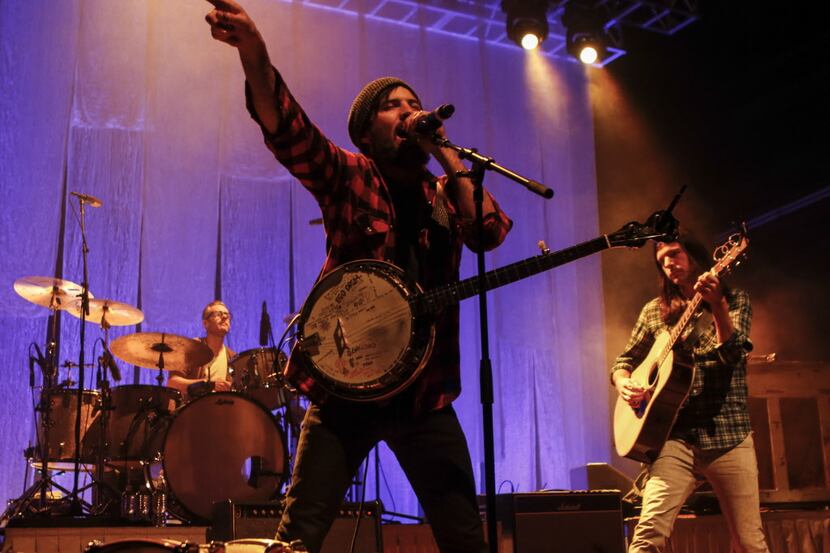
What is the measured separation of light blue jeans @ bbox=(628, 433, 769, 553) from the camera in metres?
4.43

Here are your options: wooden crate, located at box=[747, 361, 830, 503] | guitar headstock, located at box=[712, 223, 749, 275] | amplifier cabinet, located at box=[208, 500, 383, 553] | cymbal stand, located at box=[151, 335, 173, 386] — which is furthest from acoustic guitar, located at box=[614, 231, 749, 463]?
cymbal stand, located at box=[151, 335, 173, 386]

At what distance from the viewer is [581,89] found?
426 inches

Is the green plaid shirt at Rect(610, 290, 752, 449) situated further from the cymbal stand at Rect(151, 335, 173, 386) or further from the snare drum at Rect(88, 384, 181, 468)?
the cymbal stand at Rect(151, 335, 173, 386)

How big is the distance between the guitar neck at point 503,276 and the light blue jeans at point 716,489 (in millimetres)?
2018

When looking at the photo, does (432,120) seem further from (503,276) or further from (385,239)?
(503,276)

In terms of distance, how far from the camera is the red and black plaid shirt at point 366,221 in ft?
8.73

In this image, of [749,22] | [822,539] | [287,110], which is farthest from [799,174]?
[287,110]

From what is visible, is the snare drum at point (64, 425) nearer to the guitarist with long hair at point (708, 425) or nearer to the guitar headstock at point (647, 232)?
the guitarist with long hair at point (708, 425)

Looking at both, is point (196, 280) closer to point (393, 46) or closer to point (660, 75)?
point (393, 46)

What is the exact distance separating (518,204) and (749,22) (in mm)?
3228

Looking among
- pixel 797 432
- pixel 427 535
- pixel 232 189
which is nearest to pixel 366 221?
pixel 427 535

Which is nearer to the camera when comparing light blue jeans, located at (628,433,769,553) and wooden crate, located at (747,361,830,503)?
light blue jeans, located at (628,433,769,553)

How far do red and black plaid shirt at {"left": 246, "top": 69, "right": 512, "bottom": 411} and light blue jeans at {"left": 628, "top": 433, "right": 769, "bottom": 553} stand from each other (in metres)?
2.17

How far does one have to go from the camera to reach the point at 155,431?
670 cm
